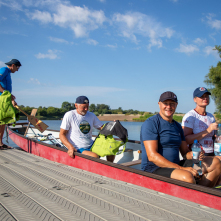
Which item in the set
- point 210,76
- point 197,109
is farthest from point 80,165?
point 210,76

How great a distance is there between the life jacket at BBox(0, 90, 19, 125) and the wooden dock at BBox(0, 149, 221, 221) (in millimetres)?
2156

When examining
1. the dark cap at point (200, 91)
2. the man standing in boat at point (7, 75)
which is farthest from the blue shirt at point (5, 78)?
the dark cap at point (200, 91)

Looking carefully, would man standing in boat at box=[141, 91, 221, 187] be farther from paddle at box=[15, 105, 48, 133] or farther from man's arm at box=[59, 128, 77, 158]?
paddle at box=[15, 105, 48, 133]

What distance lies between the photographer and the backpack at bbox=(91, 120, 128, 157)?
135 inches

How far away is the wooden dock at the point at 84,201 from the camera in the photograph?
167 centimetres

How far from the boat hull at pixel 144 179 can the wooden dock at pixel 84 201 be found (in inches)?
2.8

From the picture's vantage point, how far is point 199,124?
3.11 meters

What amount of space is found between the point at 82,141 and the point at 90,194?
61.5 inches

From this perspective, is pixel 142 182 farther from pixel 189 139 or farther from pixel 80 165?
pixel 80 165

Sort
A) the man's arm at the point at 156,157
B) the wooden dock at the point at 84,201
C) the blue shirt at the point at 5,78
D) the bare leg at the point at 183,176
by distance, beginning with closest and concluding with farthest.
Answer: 1. the wooden dock at the point at 84,201
2. the bare leg at the point at 183,176
3. the man's arm at the point at 156,157
4. the blue shirt at the point at 5,78

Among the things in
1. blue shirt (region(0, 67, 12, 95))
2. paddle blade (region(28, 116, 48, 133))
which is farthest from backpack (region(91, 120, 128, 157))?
paddle blade (region(28, 116, 48, 133))

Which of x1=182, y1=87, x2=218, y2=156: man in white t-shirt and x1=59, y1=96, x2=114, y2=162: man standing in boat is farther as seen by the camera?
x1=59, y1=96, x2=114, y2=162: man standing in boat

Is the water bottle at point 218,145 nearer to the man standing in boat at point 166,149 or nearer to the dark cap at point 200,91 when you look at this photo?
the man standing in boat at point 166,149

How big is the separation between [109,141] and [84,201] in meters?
1.52
